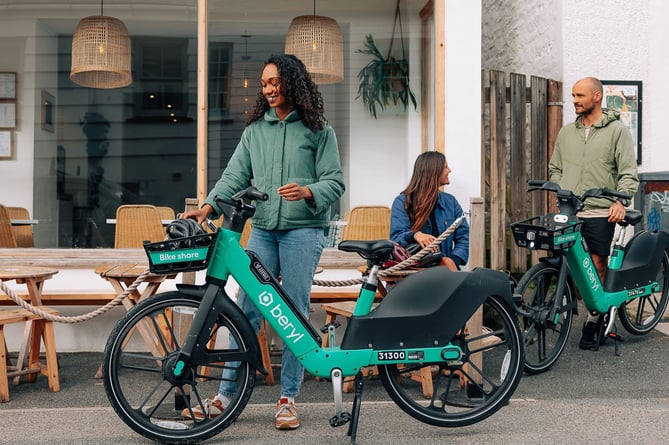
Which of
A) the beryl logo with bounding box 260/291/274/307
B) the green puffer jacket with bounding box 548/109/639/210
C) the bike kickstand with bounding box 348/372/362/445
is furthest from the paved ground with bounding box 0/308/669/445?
the green puffer jacket with bounding box 548/109/639/210

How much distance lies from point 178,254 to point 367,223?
374cm

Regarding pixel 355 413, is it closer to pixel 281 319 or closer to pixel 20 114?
pixel 281 319

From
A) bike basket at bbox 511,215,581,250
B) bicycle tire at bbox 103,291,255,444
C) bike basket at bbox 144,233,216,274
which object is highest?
bike basket at bbox 511,215,581,250

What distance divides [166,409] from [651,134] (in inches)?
252

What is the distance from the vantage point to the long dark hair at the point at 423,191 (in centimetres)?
502

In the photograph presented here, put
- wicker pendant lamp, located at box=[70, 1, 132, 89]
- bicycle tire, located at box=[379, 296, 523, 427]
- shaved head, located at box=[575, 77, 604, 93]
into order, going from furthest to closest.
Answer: wicker pendant lamp, located at box=[70, 1, 132, 89], shaved head, located at box=[575, 77, 604, 93], bicycle tire, located at box=[379, 296, 523, 427]

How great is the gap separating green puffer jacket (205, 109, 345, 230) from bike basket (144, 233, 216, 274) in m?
0.39

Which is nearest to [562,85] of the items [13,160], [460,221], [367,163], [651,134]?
[651,134]

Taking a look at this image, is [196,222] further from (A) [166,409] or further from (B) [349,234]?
(B) [349,234]

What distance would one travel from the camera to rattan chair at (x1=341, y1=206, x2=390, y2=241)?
7273 mm

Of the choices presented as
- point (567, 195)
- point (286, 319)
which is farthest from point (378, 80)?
point (286, 319)

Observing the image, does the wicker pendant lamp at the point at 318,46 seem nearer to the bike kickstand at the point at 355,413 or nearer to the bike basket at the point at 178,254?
the bike basket at the point at 178,254

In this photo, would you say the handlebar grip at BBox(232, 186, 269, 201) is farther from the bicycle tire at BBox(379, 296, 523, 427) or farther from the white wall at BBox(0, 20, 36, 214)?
the white wall at BBox(0, 20, 36, 214)

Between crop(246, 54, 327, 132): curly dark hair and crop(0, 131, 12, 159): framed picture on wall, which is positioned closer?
crop(246, 54, 327, 132): curly dark hair
